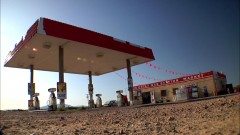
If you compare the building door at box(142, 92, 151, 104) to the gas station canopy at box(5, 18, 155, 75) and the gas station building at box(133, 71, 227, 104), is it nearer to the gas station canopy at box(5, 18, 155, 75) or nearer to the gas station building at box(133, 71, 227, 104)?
the gas station building at box(133, 71, 227, 104)

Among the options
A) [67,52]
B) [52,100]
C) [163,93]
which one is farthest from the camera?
[163,93]

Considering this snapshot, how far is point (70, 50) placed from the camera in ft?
62.4

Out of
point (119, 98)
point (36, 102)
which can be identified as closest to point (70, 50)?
point (36, 102)

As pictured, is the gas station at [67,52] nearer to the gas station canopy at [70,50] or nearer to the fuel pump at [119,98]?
the gas station canopy at [70,50]

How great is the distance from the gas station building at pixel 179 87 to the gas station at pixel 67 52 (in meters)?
9.52

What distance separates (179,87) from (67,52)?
20.3 m

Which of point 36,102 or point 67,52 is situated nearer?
point 67,52

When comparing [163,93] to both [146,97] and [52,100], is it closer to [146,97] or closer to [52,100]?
[146,97]

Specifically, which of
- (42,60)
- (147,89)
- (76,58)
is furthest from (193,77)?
(42,60)

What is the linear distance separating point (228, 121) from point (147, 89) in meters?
34.2

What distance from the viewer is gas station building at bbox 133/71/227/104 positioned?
29688 millimetres

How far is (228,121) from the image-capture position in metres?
3.63

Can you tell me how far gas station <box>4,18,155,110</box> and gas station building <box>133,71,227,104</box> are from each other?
952 centimetres

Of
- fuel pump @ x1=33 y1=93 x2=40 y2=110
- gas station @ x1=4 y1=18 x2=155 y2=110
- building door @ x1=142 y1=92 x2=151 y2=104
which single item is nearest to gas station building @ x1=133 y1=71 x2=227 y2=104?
building door @ x1=142 y1=92 x2=151 y2=104
